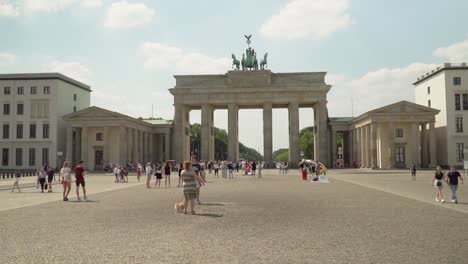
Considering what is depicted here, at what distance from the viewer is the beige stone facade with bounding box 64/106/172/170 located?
226 feet

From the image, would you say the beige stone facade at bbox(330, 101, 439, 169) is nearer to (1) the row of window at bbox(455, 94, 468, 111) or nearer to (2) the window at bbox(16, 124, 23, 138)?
(1) the row of window at bbox(455, 94, 468, 111)

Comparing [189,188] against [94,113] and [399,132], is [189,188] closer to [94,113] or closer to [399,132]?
[94,113]

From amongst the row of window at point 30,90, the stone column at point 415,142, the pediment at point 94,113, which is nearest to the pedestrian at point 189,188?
the pediment at point 94,113

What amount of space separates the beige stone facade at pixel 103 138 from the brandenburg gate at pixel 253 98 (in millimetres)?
7547

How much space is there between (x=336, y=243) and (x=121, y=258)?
486cm

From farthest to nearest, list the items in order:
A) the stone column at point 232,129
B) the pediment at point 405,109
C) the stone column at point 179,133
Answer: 1. the stone column at point 179,133
2. the stone column at point 232,129
3. the pediment at point 405,109

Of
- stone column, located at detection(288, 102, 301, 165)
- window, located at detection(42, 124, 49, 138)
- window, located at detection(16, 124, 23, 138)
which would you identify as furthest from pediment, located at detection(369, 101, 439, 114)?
window, located at detection(16, 124, 23, 138)

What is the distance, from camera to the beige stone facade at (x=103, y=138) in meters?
69.0

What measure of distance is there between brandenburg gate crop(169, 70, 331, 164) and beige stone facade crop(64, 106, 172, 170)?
297 inches

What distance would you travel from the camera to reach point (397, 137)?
230 ft

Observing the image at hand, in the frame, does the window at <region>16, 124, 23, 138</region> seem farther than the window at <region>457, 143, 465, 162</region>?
Yes

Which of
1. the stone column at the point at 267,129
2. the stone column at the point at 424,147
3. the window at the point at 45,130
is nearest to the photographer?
the stone column at the point at 424,147

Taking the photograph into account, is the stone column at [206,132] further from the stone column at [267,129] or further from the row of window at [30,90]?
the row of window at [30,90]

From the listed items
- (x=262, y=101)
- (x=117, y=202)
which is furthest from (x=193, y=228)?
(x=262, y=101)
